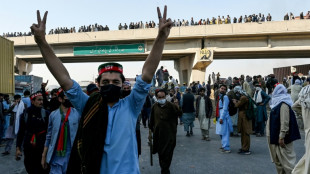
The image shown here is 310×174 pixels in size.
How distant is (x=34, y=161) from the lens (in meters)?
3.98

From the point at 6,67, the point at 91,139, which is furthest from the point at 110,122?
the point at 6,67

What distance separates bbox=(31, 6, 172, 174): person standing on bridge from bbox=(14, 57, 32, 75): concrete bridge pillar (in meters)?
35.1

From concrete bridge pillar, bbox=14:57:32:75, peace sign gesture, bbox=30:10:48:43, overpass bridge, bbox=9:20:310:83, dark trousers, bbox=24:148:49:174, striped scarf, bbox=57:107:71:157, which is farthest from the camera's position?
concrete bridge pillar, bbox=14:57:32:75

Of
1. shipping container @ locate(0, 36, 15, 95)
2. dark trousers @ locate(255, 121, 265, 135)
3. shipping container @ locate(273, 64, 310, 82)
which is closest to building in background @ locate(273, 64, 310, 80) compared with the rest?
shipping container @ locate(273, 64, 310, 82)

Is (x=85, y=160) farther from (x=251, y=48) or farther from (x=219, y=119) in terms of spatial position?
(x=251, y=48)

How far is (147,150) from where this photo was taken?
26.0ft

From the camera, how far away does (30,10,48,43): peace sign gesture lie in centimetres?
188

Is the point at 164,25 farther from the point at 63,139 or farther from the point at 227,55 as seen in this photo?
the point at 227,55

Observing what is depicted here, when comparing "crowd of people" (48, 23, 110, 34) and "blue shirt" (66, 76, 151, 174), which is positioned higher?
"crowd of people" (48, 23, 110, 34)

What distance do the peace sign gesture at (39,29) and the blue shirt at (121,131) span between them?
0.40 metres

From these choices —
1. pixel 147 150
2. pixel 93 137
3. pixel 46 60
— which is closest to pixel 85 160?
pixel 93 137

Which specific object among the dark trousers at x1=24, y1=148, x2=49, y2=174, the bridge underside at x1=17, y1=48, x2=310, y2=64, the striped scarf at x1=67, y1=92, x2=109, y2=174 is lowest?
the dark trousers at x1=24, y1=148, x2=49, y2=174

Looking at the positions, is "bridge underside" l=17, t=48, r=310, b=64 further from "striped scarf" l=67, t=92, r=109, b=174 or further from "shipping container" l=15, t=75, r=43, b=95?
"striped scarf" l=67, t=92, r=109, b=174

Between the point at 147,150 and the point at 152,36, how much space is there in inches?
861
